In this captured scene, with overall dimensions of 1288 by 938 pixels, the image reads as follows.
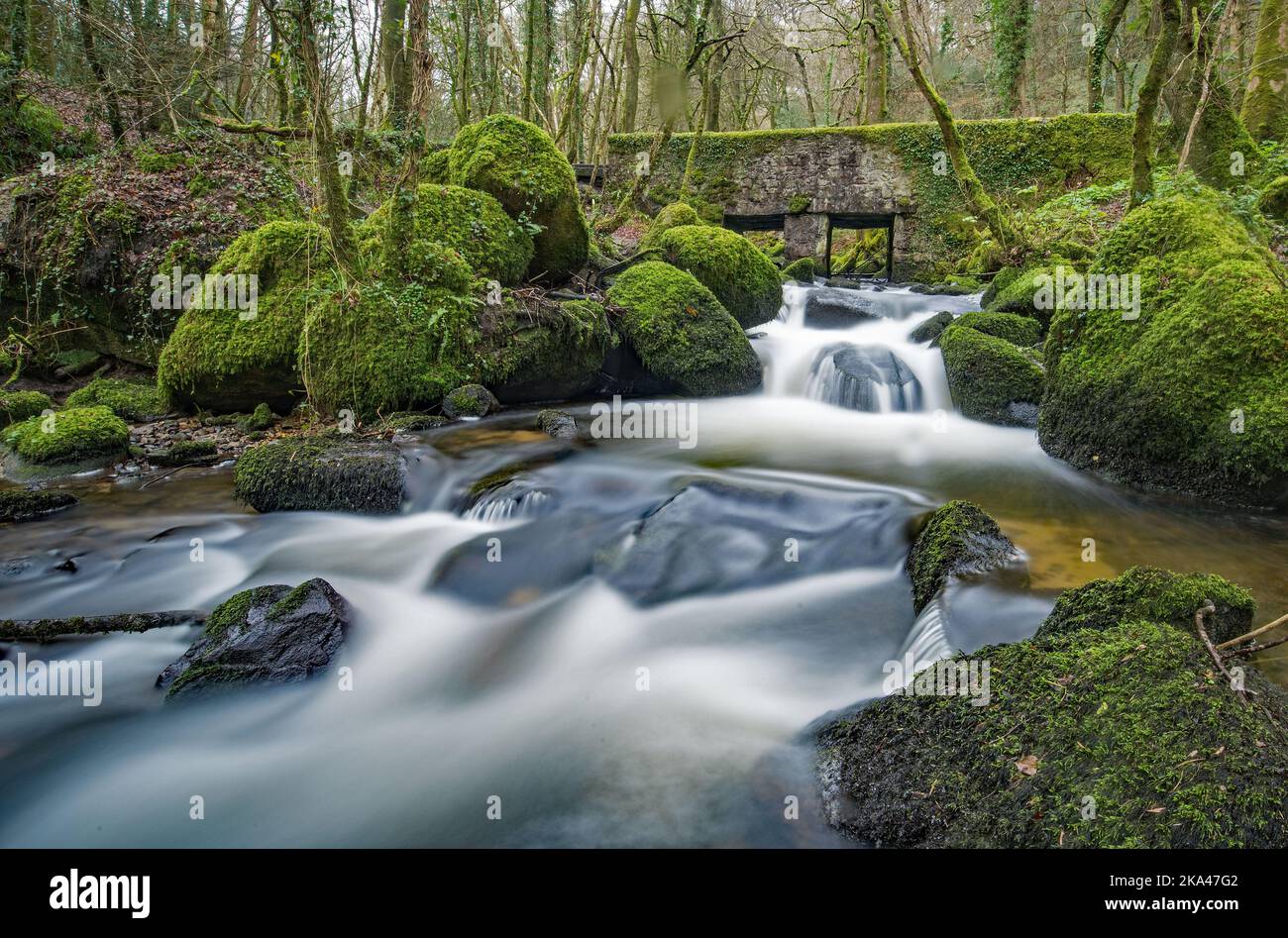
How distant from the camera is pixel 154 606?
453 centimetres

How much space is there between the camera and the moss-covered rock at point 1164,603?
9.68 feet

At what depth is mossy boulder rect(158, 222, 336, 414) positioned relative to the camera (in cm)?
779

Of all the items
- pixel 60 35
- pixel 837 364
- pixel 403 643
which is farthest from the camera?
pixel 60 35

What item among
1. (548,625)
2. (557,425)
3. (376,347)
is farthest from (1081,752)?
(376,347)

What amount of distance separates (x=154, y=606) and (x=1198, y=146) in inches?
453

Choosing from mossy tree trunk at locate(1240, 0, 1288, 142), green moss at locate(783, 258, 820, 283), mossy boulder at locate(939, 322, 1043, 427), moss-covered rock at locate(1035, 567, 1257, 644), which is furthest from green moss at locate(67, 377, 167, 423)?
mossy tree trunk at locate(1240, 0, 1288, 142)

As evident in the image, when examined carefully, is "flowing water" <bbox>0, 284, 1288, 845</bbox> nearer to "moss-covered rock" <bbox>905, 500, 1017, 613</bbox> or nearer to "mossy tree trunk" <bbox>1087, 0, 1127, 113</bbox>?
"moss-covered rock" <bbox>905, 500, 1017, 613</bbox>

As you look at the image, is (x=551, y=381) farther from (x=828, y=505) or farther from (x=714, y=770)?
(x=714, y=770)

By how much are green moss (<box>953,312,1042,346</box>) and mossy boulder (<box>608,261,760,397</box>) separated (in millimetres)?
2755

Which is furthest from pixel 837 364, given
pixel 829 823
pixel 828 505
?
pixel 829 823

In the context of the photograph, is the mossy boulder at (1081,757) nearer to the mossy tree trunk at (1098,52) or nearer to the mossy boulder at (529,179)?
the mossy boulder at (529,179)

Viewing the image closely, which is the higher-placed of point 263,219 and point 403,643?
point 263,219

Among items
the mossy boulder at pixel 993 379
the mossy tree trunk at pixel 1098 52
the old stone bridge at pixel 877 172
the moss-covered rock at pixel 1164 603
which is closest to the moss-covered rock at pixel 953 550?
the moss-covered rock at pixel 1164 603
